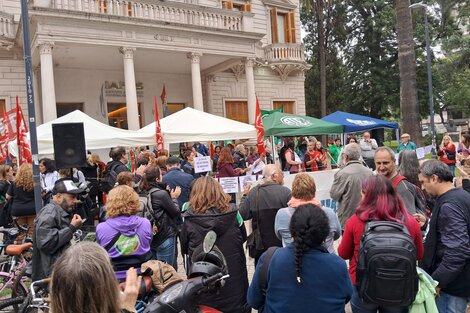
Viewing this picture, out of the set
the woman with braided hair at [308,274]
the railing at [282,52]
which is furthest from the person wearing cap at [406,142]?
the railing at [282,52]

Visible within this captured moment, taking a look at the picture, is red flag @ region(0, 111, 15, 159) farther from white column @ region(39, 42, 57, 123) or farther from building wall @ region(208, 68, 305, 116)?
building wall @ region(208, 68, 305, 116)

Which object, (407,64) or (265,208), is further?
(407,64)

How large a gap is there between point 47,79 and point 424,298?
47.5 feet

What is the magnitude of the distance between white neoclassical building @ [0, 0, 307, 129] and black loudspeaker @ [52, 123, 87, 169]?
27.0ft

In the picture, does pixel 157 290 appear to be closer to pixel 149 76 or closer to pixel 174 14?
pixel 174 14

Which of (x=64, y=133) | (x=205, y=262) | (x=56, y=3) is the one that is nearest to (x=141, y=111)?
(x=56, y=3)

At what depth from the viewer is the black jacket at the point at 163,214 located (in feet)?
16.6

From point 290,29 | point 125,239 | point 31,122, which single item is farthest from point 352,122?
point 290,29

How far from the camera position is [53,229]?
13.4 feet

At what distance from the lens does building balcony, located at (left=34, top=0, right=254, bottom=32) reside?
610 inches

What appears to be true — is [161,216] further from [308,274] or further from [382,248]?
[382,248]

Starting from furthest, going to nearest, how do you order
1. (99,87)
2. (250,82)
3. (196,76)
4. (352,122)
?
(250,82) → (99,87) → (196,76) → (352,122)

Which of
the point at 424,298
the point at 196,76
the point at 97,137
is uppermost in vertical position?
the point at 196,76

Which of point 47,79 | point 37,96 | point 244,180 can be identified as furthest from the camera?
point 37,96
